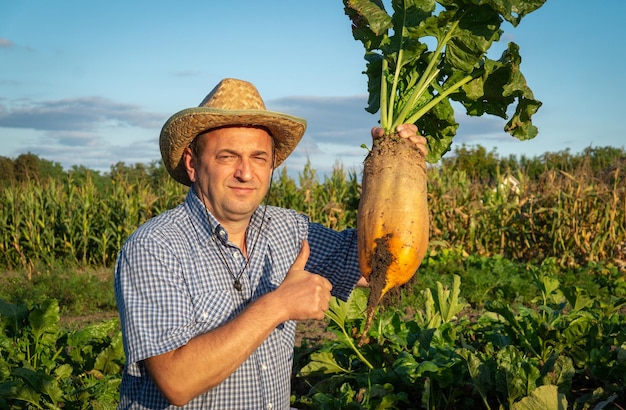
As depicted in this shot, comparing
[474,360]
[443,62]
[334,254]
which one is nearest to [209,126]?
[334,254]

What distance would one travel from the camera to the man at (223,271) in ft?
7.72

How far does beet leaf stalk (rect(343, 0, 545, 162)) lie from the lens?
316 cm

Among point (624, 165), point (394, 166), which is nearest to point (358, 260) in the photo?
point (394, 166)

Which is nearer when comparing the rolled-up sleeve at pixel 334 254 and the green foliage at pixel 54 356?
the rolled-up sleeve at pixel 334 254

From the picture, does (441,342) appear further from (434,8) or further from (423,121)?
(434,8)

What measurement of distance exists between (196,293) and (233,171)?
56 centimetres

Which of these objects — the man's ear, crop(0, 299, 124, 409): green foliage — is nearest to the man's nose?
the man's ear

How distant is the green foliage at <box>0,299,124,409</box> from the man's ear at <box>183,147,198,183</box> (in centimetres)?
166

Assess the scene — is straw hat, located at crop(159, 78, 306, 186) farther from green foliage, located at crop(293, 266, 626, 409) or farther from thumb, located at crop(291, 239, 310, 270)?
green foliage, located at crop(293, 266, 626, 409)

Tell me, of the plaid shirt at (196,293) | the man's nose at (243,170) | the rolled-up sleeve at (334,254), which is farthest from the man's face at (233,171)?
the rolled-up sleeve at (334,254)

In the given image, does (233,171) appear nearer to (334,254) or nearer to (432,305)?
(334,254)

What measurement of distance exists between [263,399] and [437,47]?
1951 millimetres

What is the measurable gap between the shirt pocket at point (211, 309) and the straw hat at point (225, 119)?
78 cm

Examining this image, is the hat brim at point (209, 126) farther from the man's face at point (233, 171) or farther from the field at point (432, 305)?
the field at point (432, 305)
